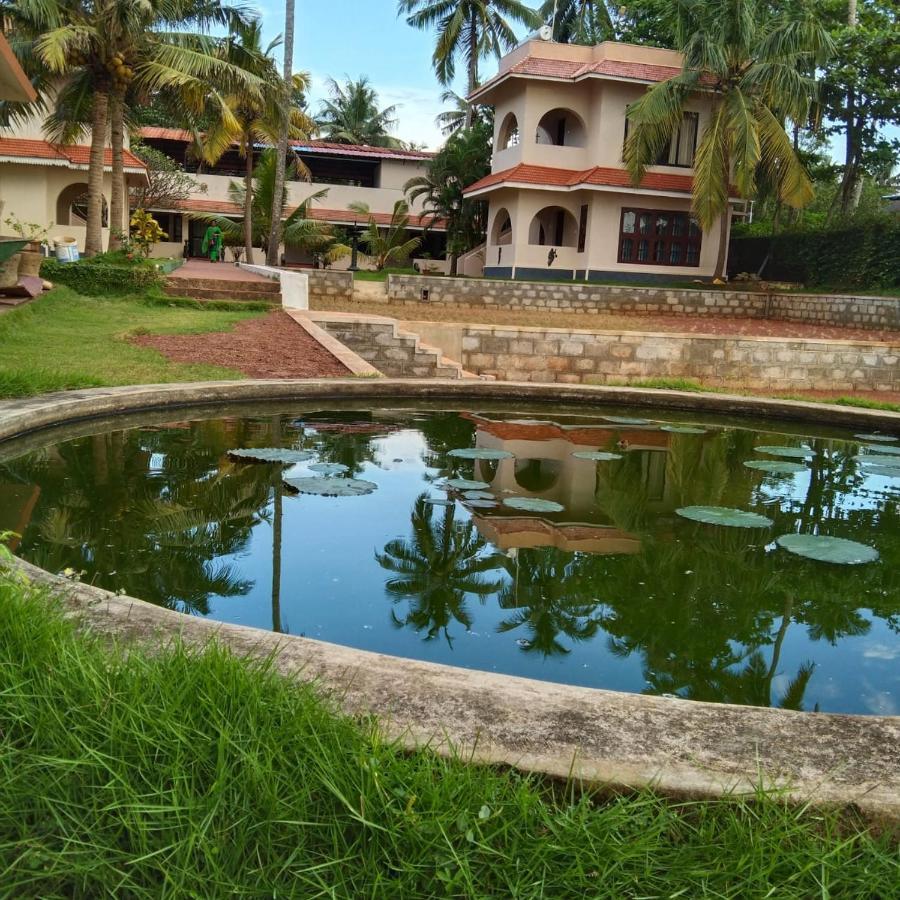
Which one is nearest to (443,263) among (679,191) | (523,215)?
(523,215)

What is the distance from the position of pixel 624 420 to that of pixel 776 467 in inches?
97.7

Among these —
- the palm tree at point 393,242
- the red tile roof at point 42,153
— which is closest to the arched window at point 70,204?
the red tile roof at point 42,153

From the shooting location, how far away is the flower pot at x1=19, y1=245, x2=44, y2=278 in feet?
54.2

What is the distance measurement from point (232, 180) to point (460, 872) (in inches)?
1492

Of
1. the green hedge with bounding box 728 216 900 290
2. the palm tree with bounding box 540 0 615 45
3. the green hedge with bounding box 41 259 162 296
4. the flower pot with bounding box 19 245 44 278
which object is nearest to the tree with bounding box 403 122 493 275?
the palm tree with bounding box 540 0 615 45

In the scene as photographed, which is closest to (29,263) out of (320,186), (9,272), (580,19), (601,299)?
(9,272)

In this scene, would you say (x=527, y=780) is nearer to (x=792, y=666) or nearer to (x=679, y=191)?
(x=792, y=666)

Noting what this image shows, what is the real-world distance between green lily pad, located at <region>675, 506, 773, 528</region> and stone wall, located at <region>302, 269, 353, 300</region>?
54.2ft

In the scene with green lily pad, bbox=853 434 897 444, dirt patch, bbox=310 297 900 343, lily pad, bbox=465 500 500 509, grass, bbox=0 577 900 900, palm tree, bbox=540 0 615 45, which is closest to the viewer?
grass, bbox=0 577 900 900

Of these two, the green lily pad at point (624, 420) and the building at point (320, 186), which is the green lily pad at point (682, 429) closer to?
the green lily pad at point (624, 420)

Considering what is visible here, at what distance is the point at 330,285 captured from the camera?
22031 mm

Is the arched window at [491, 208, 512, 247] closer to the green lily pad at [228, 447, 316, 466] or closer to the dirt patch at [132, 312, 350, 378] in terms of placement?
the dirt patch at [132, 312, 350, 378]

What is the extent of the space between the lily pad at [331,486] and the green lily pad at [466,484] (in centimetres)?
59

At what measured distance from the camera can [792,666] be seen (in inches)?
158
